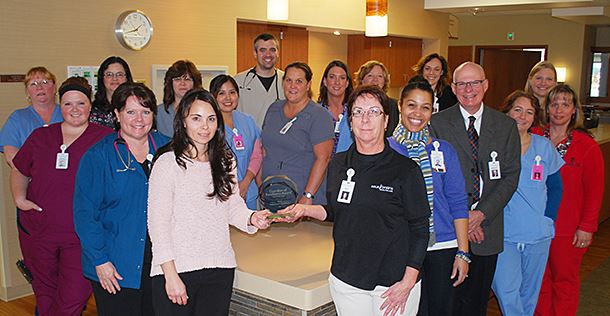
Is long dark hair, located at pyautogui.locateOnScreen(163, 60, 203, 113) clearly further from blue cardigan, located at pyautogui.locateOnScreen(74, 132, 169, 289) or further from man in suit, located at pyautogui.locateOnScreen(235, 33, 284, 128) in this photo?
blue cardigan, located at pyautogui.locateOnScreen(74, 132, 169, 289)

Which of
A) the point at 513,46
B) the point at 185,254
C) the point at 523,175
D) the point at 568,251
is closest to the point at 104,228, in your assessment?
the point at 185,254

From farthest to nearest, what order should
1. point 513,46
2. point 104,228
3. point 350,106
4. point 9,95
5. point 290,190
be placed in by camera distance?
Result: point 513,46, point 9,95, point 290,190, point 104,228, point 350,106

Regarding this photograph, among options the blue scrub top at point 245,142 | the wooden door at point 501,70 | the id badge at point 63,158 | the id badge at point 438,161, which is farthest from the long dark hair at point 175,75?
the wooden door at point 501,70

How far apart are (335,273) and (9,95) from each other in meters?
2.97

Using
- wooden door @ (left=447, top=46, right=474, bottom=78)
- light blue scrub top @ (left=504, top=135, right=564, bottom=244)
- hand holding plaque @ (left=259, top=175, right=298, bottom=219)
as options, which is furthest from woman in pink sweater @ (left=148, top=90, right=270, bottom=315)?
wooden door @ (left=447, top=46, right=474, bottom=78)

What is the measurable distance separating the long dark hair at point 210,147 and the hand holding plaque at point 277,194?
642 millimetres

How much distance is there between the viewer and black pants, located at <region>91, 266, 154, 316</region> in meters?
2.28

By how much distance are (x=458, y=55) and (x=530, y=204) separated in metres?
9.60

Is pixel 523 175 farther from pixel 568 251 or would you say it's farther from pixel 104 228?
pixel 104 228

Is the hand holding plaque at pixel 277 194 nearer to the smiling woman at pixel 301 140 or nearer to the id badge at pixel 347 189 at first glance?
the smiling woman at pixel 301 140

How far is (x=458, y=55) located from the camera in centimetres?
1197

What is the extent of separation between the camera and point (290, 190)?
2.86m

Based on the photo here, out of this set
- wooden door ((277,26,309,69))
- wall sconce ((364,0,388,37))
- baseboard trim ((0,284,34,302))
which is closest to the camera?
baseboard trim ((0,284,34,302))

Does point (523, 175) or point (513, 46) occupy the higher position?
point (513, 46)
